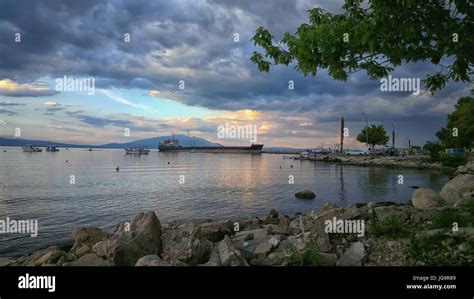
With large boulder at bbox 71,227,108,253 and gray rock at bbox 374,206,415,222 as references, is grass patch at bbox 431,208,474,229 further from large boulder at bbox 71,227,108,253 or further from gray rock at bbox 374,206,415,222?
large boulder at bbox 71,227,108,253

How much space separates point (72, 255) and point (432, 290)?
36.7ft

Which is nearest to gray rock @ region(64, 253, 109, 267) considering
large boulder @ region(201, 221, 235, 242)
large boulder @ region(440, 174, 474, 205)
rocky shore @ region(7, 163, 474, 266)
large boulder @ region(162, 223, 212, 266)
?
rocky shore @ region(7, 163, 474, 266)

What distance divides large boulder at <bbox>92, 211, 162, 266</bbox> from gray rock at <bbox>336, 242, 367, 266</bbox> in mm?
5658

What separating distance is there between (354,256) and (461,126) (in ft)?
220

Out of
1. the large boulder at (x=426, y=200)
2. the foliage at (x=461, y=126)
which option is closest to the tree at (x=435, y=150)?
the foliage at (x=461, y=126)

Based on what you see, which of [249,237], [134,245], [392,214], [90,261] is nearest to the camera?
[134,245]

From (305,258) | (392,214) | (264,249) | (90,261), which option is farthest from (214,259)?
(392,214)

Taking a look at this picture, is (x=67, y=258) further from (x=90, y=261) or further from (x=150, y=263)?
→ (x=150, y=263)

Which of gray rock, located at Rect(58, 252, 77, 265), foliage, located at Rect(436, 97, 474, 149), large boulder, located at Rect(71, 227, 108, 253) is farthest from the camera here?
foliage, located at Rect(436, 97, 474, 149)

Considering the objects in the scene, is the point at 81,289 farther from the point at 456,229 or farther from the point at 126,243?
the point at 456,229

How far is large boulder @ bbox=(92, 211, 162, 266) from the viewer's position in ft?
32.6

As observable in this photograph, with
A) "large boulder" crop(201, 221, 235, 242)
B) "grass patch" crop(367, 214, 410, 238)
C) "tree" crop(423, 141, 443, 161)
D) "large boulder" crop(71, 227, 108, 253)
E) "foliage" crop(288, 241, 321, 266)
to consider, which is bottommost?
"large boulder" crop(71, 227, 108, 253)

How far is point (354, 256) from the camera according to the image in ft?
29.1

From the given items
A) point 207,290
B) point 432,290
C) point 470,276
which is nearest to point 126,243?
point 207,290
